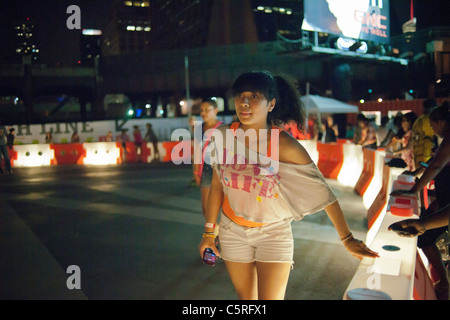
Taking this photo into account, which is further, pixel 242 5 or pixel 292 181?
pixel 242 5

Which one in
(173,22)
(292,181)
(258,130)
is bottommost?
(292,181)

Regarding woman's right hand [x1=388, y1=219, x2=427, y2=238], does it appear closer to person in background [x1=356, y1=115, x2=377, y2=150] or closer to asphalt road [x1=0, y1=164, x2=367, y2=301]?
asphalt road [x1=0, y1=164, x2=367, y2=301]

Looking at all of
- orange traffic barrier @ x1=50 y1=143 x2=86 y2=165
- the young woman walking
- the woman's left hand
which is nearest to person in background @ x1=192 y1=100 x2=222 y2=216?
the young woman walking

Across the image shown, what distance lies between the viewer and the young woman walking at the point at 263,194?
8.89ft

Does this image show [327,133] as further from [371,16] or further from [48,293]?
[371,16]

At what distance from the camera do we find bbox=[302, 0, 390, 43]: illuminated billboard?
86.1 feet

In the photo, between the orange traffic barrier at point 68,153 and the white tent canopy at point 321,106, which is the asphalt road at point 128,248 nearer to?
the orange traffic barrier at point 68,153

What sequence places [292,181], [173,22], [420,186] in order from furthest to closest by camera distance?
[173,22] → [420,186] → [292,181]

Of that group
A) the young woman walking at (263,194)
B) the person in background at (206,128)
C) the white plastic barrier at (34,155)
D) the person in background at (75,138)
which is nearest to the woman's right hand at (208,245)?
the young woman walking at (263,194)

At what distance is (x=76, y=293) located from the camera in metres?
4.73

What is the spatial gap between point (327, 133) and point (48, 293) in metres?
12.3

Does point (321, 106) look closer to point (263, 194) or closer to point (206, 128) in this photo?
point (206, 128)

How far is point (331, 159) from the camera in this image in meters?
14.7

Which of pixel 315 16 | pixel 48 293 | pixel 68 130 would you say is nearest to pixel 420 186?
pixel 48 293
